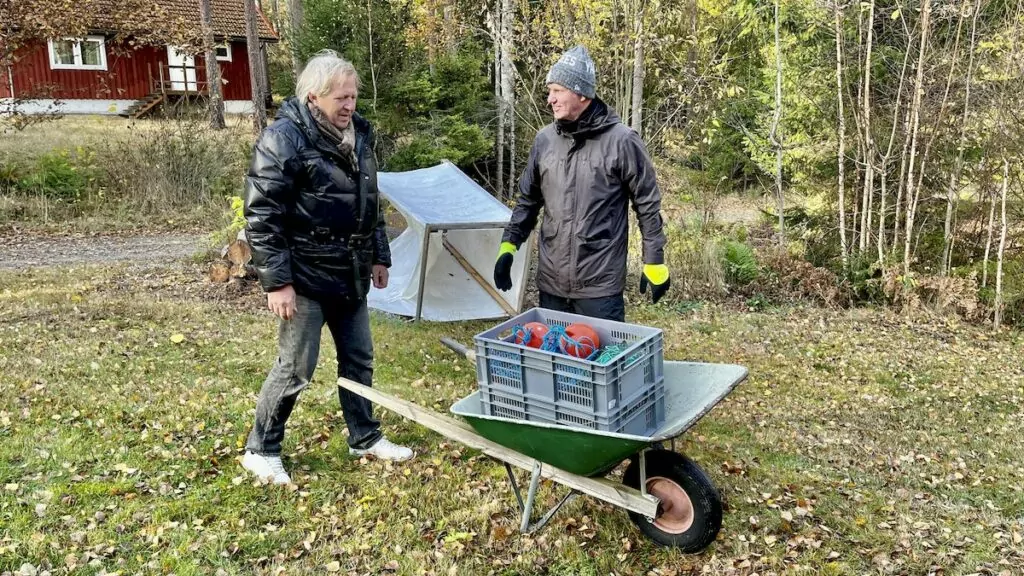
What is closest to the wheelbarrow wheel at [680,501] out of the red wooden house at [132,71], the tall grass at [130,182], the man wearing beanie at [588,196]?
the man wearing beanie at [588,196]

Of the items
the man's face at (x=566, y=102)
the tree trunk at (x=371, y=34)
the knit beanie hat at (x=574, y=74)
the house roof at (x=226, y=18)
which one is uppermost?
the house roof at (x=226, y=18)

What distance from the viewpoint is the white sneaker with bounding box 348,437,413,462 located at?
427cm

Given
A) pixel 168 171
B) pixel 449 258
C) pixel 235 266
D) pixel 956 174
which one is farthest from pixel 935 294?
pixel 168 171

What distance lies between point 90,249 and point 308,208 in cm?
922

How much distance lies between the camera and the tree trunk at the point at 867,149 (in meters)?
8.80

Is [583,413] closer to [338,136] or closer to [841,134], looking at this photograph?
[338,136]

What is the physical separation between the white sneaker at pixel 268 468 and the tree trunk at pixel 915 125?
7354 mm

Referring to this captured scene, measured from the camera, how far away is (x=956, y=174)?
9.02m

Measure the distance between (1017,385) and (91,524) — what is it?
6.53 m

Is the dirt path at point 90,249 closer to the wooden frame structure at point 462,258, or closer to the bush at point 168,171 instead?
the bush at point 168,171

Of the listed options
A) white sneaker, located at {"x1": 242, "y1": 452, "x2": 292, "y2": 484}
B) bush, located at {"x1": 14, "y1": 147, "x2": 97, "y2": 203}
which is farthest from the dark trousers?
bush, located at {"x1": 14, "y1": 147, "x2": 97, "y2": 203}

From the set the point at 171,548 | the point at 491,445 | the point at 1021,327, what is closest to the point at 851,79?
the point at 1021,327

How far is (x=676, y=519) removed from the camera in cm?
335

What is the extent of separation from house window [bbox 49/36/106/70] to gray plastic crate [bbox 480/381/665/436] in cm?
2288
